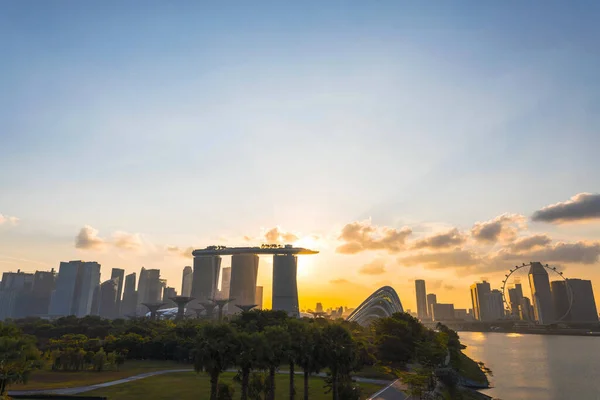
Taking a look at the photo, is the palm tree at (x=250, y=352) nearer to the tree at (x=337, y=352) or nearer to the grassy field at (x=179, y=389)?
the tree at (x=337, y=352)

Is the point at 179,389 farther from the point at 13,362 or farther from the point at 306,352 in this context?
the point at 306,352

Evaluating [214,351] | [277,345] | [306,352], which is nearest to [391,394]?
[306,352]

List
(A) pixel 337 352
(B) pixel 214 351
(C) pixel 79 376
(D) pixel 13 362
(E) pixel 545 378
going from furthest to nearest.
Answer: (E) pixel 545 378
(C) pixel 79 376
(A) pixel 337 352
(D) pixel 13 362
(B) pixel 214 351

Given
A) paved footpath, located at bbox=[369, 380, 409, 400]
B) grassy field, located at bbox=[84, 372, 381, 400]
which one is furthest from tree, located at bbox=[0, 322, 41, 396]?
paved footpath, located at bbox=[369, 380, 409, 400]

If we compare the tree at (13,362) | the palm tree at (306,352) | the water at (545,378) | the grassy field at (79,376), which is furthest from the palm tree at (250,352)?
the water at (545,378)

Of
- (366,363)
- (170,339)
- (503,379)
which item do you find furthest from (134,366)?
(503,379)
